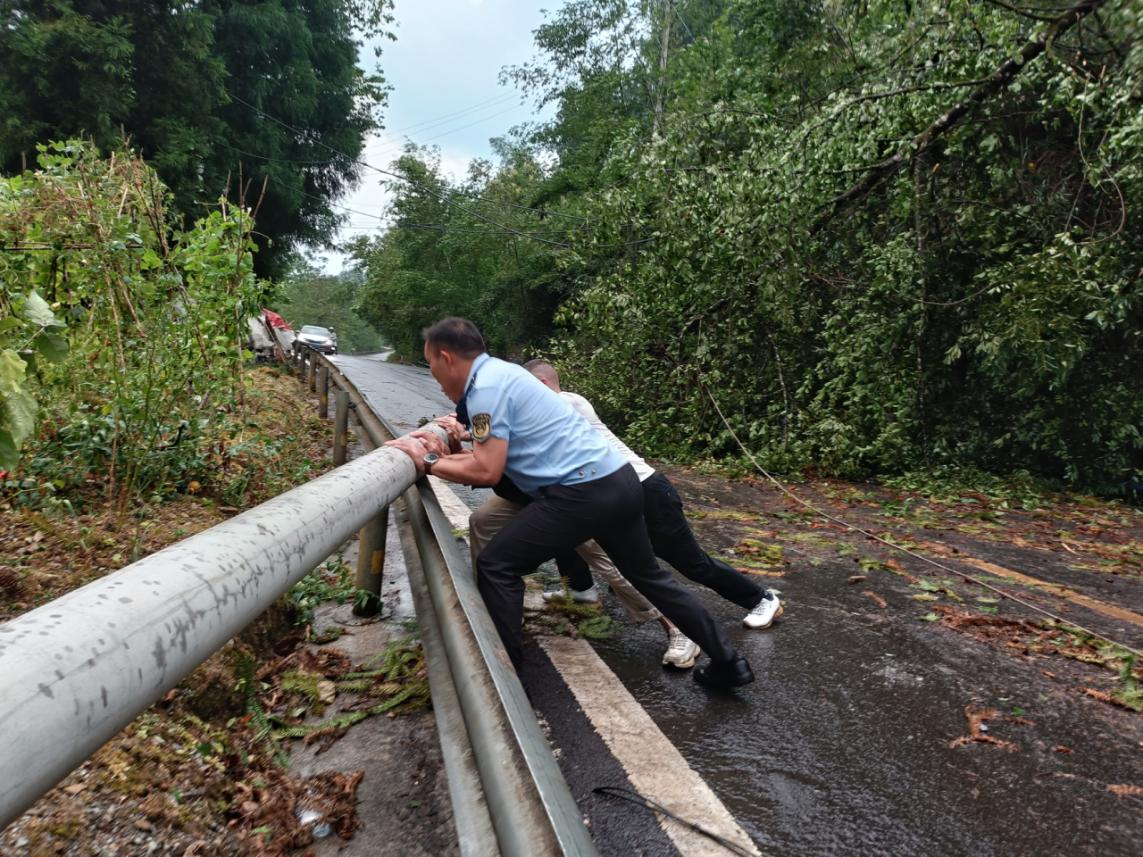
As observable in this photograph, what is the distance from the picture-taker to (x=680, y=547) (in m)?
4.05

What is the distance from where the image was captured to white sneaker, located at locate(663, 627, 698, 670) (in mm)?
3760

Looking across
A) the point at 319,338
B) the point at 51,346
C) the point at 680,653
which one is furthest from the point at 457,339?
the point at 319,338

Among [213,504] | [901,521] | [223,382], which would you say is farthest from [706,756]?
[901,521]

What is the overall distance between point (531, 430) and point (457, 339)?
0.51 meters

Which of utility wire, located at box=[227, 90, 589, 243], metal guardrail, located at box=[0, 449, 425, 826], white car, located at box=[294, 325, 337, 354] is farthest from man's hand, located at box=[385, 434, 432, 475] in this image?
white car, located at box=[294, 325, 337, 354]

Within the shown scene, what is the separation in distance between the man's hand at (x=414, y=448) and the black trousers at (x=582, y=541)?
0.50m

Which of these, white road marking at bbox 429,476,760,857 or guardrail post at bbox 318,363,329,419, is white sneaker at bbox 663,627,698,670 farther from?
guardrail post at bbox 318,363,329,419

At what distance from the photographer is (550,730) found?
307cm

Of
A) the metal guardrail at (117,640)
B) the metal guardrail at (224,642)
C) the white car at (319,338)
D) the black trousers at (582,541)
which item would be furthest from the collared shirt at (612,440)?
the white car at (319,338)

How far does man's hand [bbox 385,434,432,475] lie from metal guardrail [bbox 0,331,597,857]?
491 millimetres

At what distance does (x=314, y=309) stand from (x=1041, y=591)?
327 feet

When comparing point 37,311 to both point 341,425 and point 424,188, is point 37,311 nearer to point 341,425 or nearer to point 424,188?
point 341,425

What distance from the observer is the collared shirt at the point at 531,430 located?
10.9 feet

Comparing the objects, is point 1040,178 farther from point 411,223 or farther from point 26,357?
point 411,223
